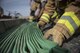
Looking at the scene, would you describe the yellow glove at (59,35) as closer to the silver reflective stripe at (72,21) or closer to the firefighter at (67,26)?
the firefighter at (67,26)

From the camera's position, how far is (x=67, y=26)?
1604mm

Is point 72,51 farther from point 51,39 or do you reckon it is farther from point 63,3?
point 63,3

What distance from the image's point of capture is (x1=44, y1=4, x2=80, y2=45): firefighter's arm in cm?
155

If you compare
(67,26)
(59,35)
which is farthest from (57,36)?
(67,26)

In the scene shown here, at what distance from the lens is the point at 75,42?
1709 mm

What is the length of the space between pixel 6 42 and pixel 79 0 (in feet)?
2.52

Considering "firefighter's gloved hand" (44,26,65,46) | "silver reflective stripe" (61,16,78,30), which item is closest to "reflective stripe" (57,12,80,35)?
"silver reflective stripe" (61,16,78,30)

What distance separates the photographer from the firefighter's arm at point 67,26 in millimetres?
1546

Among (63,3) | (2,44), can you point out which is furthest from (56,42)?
(63,3)

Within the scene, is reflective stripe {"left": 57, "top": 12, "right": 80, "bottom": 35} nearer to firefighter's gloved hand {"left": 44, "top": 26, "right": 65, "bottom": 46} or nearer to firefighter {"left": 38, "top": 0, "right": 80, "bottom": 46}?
→ firefighter {"left": 38, "top": 0, "right": 80, "bottom": 46}

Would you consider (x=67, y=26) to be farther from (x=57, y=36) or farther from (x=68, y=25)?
(x=57, y=36)

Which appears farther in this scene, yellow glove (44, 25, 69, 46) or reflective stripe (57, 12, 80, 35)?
reflective stripe (57, 12, 80, 35)

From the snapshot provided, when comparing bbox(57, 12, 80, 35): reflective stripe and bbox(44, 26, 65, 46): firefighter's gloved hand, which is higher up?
bbox(57, 12, 80, 35): reflective stripe

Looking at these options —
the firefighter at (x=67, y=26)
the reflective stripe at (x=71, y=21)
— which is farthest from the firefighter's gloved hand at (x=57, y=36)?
the reflective stripe at (x=71, y=21)
